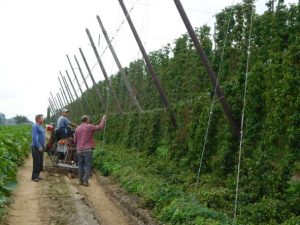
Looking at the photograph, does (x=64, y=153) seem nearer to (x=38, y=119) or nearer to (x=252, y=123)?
(x=38, y=119)

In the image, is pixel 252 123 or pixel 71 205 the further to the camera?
pixel 252 123

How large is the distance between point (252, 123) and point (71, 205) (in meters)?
4.28

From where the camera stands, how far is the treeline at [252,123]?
9.41 meters

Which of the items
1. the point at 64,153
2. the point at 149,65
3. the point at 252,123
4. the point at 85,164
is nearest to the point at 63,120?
the point at 64,153

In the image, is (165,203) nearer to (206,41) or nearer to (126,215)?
(126,215)

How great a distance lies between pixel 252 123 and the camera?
11.2m

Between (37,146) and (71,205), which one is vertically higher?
(37,146)

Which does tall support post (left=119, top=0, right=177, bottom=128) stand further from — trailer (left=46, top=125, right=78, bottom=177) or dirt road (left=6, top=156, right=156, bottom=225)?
dirt road (left=6, top=156, right=156, bottom=225)

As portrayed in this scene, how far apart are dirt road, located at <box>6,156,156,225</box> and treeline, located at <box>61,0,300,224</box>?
1.52 m

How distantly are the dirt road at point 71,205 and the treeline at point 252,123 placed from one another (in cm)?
152

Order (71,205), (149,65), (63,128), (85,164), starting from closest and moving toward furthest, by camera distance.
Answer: (71,205) → (85,164) → (63,128) → (149,65)

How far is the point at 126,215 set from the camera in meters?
10.1

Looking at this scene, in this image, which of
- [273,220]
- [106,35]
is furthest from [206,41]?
[273,220]

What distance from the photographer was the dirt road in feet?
30.4
